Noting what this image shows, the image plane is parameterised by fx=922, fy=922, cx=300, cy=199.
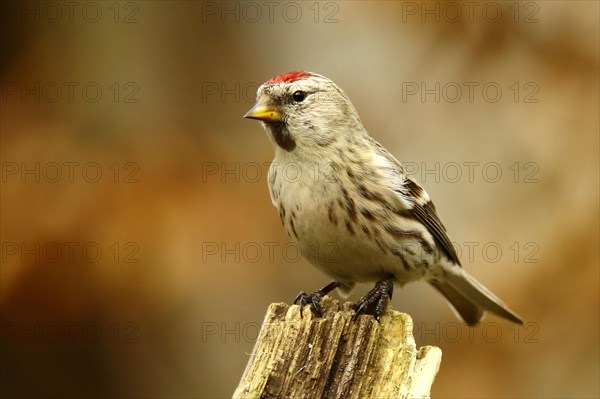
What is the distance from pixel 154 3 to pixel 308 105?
198 cm

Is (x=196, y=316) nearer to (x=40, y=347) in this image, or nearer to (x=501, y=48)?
(x=40, y=347)

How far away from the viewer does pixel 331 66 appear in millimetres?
6016

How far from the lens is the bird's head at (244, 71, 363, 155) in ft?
14.3

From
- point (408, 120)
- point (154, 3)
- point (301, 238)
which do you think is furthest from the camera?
point (154, 3)

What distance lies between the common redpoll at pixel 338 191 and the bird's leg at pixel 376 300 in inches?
0.7

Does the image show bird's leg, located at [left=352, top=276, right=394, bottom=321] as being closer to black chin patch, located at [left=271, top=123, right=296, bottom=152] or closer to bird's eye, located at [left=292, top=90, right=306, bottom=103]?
black chin patch, located at [left=271, top=123, right=296, bottom=152]

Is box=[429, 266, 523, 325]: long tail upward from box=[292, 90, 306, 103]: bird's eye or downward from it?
downward

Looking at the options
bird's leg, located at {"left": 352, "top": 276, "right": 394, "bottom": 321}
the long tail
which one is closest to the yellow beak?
bird's leg, located at {"left": 352, "top": 276, "right": 394, "bottom": 321}

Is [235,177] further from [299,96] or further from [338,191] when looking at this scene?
[338,191]

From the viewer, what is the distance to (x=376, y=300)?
13.1 feet

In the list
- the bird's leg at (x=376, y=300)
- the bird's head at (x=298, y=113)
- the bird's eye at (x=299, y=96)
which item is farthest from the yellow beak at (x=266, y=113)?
the bird's leg at (x=376, y=300)

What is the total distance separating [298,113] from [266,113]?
185 mm

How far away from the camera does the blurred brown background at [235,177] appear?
15.8ft

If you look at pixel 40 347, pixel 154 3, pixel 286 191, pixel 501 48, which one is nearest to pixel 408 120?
pixel 501 48
